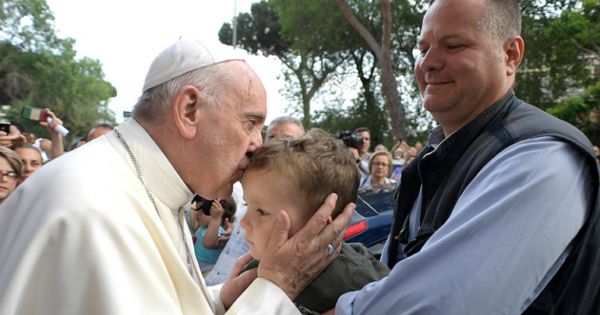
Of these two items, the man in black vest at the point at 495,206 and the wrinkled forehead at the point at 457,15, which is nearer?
the man in black vest at the point at 495,206

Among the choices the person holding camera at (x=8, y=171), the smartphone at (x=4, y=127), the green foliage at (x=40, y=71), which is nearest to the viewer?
the person holding camera at (x=8, y=171)

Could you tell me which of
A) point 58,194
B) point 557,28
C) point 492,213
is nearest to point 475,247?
point 492,213

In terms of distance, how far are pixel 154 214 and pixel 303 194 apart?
0.52m

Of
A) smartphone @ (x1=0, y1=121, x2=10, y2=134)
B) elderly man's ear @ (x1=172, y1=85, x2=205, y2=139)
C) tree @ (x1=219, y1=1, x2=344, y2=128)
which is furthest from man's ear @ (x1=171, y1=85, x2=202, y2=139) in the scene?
tree @ (x1=219, y1=1, x2=344, y2=128)

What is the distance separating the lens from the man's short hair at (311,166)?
205cm

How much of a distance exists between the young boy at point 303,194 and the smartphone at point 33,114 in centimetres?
529

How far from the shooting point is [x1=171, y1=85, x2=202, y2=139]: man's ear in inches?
77.2

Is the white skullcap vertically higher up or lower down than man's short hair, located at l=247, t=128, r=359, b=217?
higher up

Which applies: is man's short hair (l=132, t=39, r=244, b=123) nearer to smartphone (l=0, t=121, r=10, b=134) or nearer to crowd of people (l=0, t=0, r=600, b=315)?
crowd of people (l=0, t=0, r=600, b=315)

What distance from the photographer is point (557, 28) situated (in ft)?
53.3

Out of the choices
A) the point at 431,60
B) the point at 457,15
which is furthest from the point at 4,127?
the point at 457,15

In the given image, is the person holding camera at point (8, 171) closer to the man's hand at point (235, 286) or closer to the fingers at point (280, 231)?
the man's hand at point (235, 286)

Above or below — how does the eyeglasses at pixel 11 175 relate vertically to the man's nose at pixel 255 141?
below

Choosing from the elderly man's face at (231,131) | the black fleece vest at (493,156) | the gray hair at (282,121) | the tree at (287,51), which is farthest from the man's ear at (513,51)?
the tree at (287,51)
